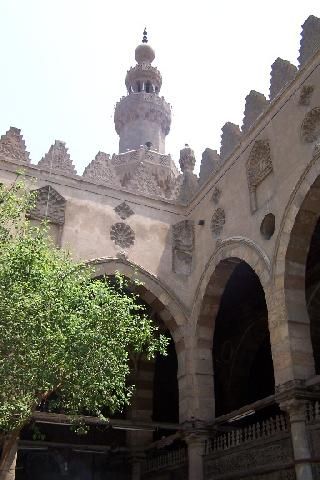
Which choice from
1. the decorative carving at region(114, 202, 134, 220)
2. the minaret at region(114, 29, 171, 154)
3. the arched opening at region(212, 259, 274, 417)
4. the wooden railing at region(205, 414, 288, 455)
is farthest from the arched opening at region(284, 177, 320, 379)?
the minaret at region(114, 29, 171, 154)

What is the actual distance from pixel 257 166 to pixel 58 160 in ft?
14.4

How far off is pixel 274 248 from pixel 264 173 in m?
1.64

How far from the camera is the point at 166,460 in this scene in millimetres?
11453

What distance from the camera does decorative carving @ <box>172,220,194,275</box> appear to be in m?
12.2

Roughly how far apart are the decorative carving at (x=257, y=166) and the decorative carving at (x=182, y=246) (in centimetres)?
245

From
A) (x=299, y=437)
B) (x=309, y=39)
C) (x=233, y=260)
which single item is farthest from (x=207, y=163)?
(x=299, y=437)

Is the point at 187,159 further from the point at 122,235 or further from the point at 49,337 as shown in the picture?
the point at 49,337

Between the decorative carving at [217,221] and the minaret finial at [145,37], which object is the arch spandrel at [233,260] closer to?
the decorative carving at [217,221]

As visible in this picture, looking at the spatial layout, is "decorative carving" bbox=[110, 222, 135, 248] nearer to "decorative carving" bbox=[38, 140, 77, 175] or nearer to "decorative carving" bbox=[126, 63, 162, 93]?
"decorative carving" bbox=[38, 140, 77, 175]

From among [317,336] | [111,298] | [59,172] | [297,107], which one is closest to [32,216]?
[59,172]

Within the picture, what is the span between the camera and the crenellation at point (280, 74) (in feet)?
33.0

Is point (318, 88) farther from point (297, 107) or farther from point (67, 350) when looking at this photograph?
point (67, 350)

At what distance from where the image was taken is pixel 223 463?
962cm

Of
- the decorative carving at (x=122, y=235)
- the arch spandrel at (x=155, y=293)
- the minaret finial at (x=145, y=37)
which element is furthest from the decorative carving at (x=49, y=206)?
the minaret finial at (x=145, y=37)
